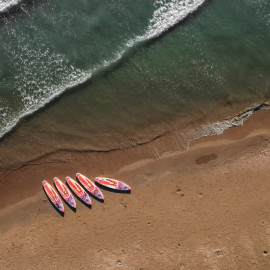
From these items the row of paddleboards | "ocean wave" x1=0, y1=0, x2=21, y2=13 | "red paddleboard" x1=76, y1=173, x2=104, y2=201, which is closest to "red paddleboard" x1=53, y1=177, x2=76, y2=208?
the row of paddleboards

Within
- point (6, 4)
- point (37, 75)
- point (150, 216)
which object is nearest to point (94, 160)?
point (150, 216)

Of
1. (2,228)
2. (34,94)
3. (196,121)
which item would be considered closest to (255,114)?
(196,121)

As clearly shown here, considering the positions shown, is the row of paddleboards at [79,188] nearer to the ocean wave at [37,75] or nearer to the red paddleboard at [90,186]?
the red paddleboard at [90,186]

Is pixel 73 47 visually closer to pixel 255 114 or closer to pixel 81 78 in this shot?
pixel 81 78

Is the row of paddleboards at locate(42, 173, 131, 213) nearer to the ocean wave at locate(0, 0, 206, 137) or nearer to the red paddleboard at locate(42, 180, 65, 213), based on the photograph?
the red paddleboard at locate(42, 180, 65, 213)

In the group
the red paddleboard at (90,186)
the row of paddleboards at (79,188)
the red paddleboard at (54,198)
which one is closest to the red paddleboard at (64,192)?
the row of paddleboards at (79,188)
